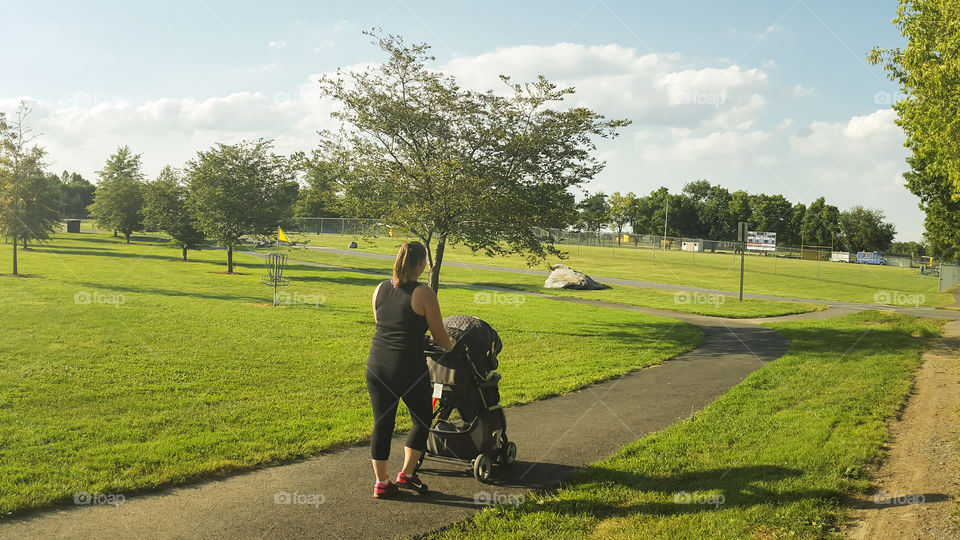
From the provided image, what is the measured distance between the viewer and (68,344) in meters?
10.9

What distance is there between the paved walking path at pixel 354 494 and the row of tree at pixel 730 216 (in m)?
109

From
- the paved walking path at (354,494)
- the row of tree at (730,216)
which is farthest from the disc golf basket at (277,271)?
the row of tree at (730,216)

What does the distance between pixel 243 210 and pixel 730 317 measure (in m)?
22.7

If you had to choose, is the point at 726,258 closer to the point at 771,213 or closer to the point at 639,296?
the point at 639,296

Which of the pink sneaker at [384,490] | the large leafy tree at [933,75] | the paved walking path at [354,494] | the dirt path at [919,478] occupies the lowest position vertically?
the paved walking path at [354,494]

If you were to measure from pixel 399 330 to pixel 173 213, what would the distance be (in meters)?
34.2

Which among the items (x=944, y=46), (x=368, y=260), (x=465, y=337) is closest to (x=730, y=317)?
(x=944, y=46)

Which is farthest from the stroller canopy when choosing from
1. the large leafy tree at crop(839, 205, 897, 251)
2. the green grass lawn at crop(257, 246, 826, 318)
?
the large leafy tree at crop(839, 205, 897, 251)

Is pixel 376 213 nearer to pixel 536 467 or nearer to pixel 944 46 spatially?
pixel 536 467

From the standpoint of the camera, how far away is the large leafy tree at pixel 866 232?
106 metres

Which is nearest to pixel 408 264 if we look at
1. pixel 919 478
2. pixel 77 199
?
pixel 919 478

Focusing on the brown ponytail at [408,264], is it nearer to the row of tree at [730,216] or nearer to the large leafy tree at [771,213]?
the row of tree at [730,216]

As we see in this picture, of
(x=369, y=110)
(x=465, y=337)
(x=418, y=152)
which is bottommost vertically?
(x=465, y=337)

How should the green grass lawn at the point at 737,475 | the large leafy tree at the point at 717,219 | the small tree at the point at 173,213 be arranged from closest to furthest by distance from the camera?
the green grass lawn at the point at 737,475 < the small tree at the point at 173,213 < the large leafy tree at the point at 717,219
